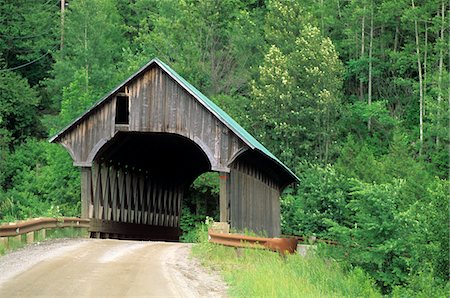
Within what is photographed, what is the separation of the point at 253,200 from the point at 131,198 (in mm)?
5012

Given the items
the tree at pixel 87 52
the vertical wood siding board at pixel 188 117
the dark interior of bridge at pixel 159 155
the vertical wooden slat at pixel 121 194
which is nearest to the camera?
the vertical wood siding board at pixel 188 117

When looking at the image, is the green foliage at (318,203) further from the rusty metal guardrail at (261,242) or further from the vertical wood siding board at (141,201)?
the rusty metal guardrail at (261,242)

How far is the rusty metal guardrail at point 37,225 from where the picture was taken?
18203 mm

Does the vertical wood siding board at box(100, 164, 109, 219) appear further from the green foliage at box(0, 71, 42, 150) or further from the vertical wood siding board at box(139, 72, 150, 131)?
the green foliage at box(0, 71, 42, 150)

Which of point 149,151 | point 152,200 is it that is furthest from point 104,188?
point 152,200

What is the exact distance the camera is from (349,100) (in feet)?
172

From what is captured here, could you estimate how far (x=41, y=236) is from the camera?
68.7 ft

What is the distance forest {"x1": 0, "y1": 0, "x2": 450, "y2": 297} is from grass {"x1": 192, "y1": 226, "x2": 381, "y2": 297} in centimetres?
1658

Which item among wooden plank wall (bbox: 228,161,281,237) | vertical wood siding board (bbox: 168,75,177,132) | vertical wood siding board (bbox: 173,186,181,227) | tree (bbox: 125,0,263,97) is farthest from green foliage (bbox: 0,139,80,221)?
vertical wood siding board (bbox: 168,75,177,132)

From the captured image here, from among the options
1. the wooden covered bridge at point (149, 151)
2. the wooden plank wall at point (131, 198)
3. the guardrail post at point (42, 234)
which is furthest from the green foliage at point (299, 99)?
the guardrail post at point (42, 234)

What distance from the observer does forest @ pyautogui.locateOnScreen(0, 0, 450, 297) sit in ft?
131

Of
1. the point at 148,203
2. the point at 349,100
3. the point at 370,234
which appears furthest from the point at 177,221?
the point at 370,234

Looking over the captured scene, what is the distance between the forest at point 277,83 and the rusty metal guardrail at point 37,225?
11.6 metres

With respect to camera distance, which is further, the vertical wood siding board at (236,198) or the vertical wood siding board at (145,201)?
the vertical wood siding board at (145,201)
